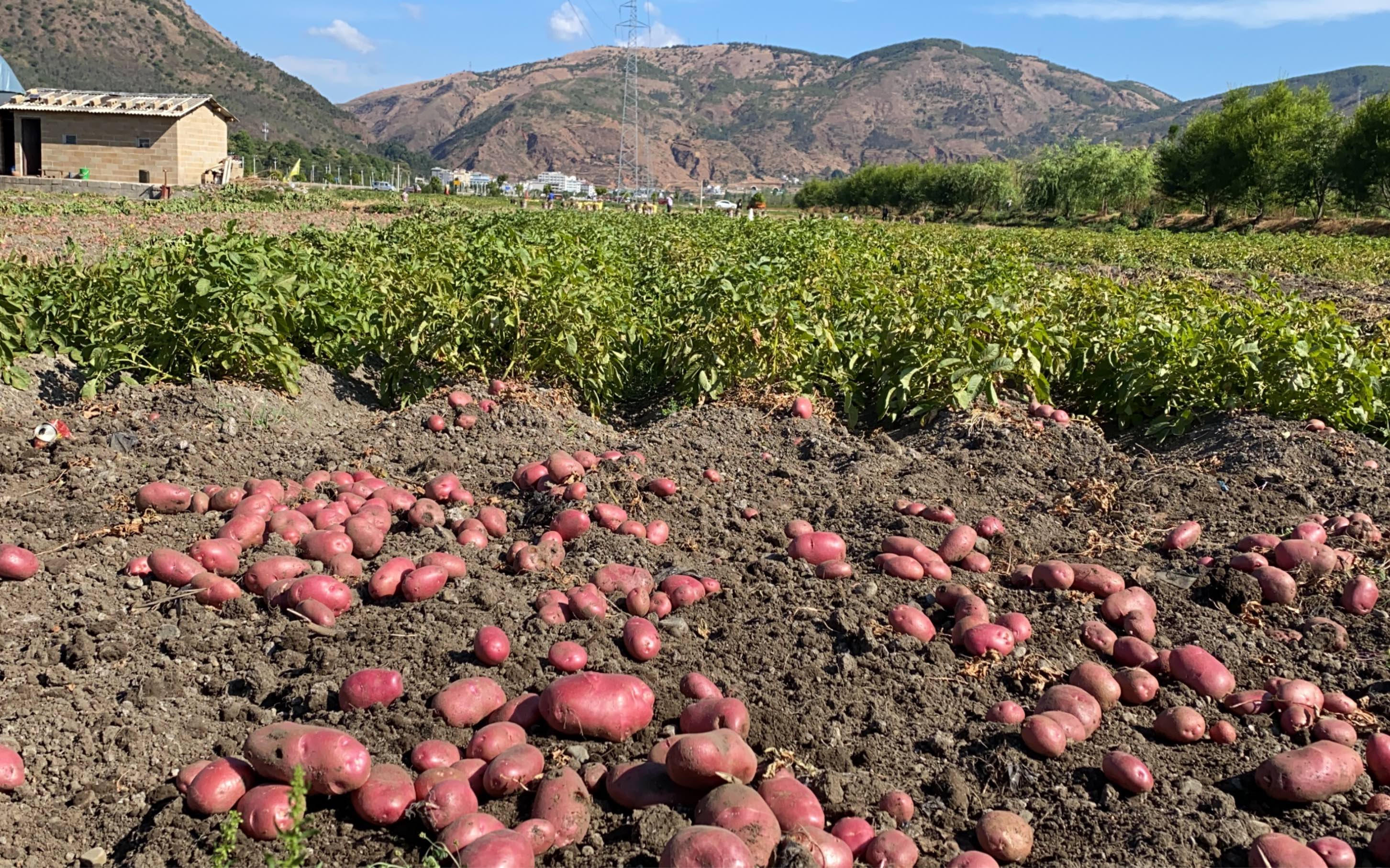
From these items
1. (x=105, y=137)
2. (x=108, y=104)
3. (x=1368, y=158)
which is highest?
(x=108, y=104)

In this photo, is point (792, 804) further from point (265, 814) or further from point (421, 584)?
point (421, 584)

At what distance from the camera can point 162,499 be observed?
452cm

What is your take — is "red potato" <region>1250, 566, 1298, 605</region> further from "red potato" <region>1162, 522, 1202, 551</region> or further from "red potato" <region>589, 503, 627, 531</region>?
"red potato" <region>589, 503, 627, 531</region>

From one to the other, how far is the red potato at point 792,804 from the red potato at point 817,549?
5.43 ft

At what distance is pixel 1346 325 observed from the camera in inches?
262

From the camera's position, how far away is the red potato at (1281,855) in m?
2.29

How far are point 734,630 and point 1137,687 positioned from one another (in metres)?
1.36

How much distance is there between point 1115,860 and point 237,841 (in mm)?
2182

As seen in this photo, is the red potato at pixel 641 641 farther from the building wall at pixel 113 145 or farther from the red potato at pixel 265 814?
the building wall at pixel 113 145

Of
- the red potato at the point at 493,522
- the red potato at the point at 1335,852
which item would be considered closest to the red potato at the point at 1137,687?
the red potato at the point at 1335,852

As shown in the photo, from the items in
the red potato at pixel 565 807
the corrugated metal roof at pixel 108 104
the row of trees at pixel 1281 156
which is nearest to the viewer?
the red potato at pixel 565 807

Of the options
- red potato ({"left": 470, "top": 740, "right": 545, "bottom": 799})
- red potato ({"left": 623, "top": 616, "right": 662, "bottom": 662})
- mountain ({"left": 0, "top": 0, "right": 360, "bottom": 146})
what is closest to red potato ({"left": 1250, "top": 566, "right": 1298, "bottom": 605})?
red potato ({"left": 623, "top": 616, "right": 662, "bottom": 662})

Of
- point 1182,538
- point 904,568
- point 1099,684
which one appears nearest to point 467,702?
point 904,568

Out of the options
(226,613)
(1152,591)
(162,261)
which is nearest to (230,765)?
(226,613)
